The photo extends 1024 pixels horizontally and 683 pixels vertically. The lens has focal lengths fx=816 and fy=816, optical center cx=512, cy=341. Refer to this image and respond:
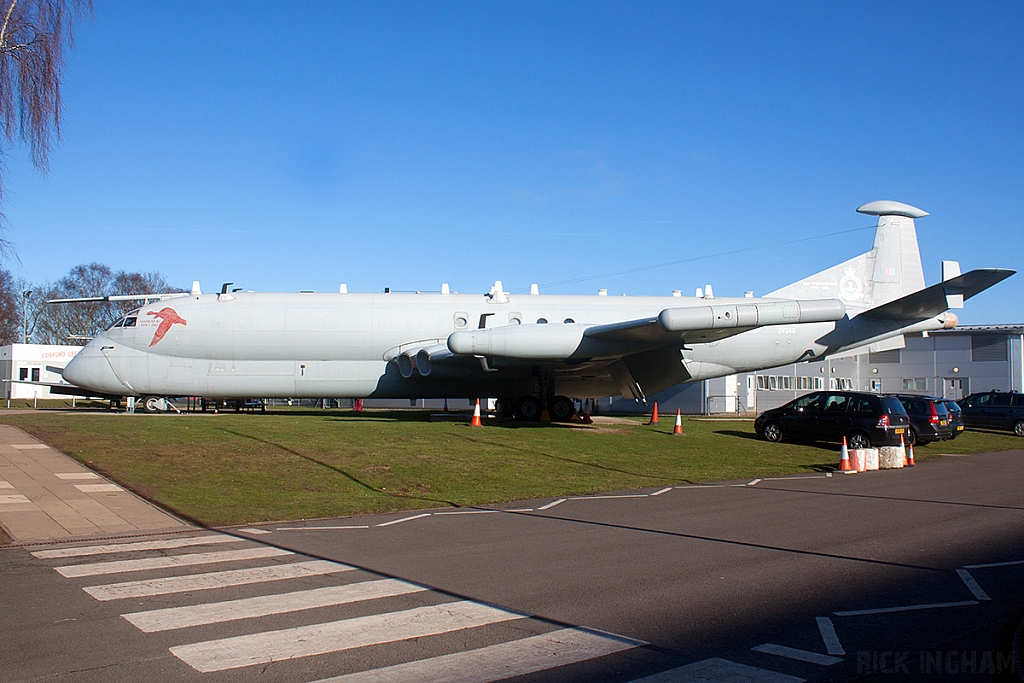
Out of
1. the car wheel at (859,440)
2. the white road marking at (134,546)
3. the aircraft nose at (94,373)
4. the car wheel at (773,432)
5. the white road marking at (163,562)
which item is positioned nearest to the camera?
the white road marking at (163,562)

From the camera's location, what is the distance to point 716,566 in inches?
331

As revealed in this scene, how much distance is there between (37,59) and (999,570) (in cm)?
1383

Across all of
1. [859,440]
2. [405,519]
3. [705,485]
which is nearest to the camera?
[405,519]

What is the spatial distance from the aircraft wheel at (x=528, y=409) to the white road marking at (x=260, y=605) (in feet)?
62.2

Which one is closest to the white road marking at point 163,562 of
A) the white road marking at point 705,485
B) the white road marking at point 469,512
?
the white road marking at point 469,512

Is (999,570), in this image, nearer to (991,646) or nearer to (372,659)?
(991,646)

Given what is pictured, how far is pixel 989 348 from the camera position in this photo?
1994 inches

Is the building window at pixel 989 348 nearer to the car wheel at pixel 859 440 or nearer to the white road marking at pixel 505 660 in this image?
the car wheel at pixel 859 440

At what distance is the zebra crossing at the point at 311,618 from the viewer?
5.29 meters

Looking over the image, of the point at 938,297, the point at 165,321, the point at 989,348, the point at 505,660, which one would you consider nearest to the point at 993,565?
the point at 505,660

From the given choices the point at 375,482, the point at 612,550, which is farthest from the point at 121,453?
the point at 612,550

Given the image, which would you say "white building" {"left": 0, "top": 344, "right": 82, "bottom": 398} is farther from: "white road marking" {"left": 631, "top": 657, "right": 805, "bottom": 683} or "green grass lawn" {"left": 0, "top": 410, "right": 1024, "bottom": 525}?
"white road marking" {"left": 631, "top": 657, "right": 805, "bottom": 683}

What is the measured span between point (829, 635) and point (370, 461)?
11.6 meters

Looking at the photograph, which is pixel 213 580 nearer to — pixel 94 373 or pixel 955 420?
pixel 94 373
